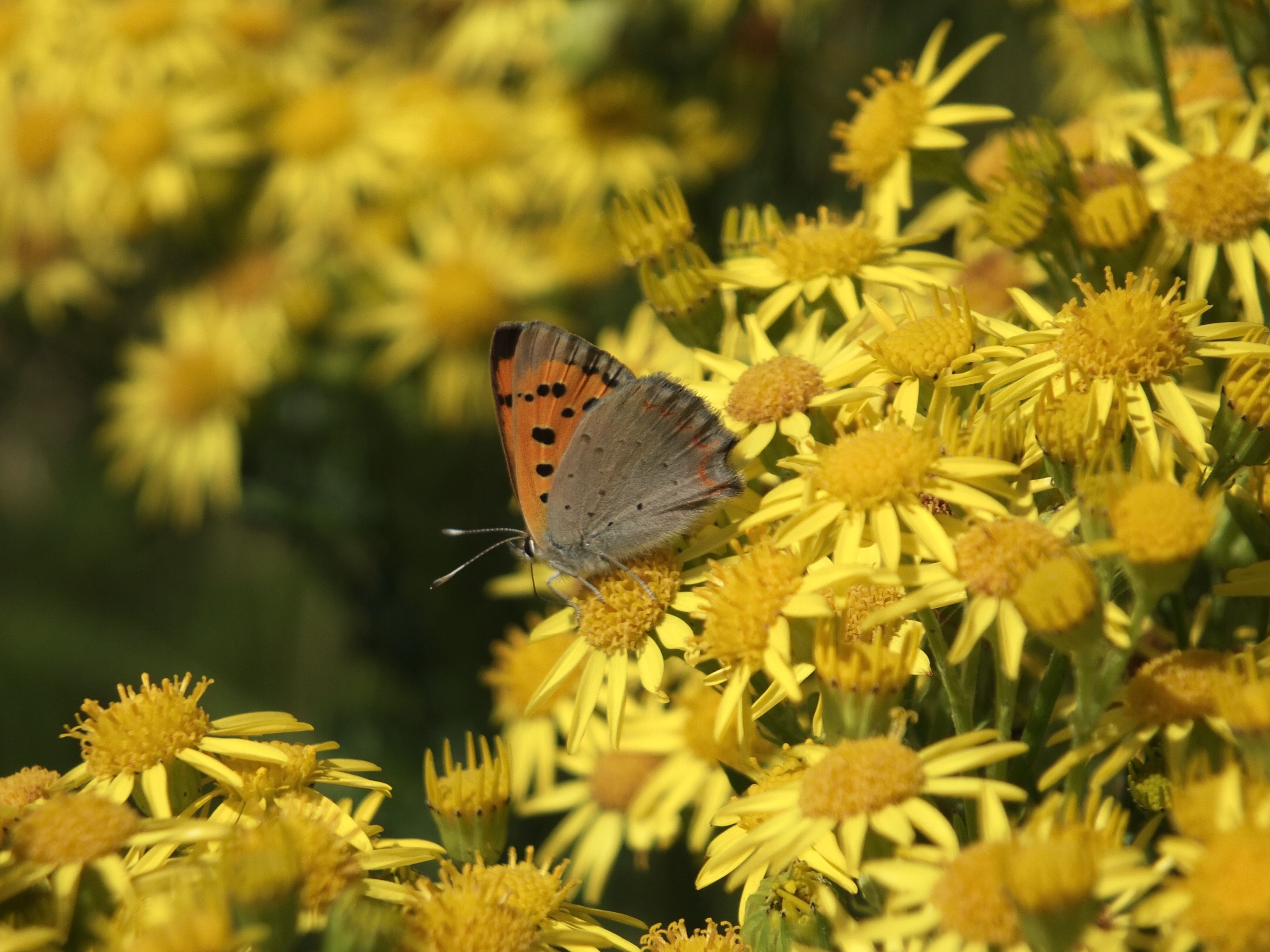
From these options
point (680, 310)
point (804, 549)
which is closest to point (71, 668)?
point (680, 310)

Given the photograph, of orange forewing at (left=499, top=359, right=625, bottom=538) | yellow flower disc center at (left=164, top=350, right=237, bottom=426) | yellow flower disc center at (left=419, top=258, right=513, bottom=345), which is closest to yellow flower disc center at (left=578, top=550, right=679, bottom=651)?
orange forewing at (left=499, top=359, right=625, bottom=538)

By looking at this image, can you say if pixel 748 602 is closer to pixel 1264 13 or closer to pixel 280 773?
pixel 280 773

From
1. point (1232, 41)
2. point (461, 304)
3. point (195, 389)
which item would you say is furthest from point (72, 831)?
point (195, 389)

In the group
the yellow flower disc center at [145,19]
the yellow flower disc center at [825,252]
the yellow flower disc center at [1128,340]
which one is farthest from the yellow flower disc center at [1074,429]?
the yellow flower disc center at [145,19]

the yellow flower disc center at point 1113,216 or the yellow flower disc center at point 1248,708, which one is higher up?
the yellow flower disc center at point 1113,216

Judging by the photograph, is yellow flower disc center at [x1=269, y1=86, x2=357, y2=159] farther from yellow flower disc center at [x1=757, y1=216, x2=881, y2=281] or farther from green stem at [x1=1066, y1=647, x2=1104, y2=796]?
green stem at [x1=1066, y1=647, x2=1104, y2=796]

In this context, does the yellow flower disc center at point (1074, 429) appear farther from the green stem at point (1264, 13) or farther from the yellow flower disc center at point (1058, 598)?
the green stem at point (1264, 13)

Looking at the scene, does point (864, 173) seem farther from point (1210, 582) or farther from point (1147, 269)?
point (1210, 582)
